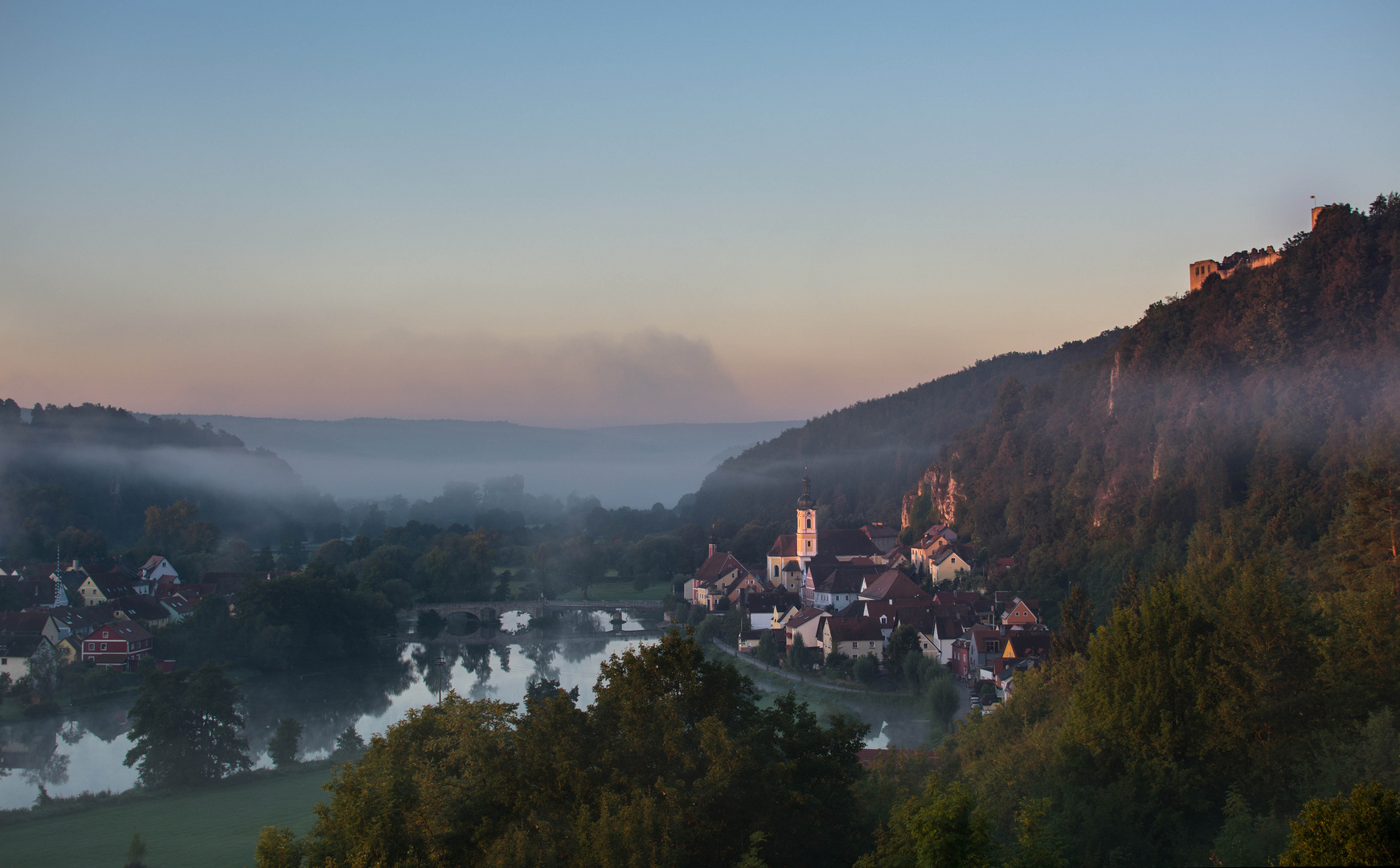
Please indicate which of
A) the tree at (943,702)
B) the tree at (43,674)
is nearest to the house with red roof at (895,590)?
the tree at (943,702)

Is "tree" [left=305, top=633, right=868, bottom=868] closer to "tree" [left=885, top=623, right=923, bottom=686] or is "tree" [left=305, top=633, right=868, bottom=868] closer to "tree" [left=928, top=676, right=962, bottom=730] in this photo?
"tree" [left=928, top=676, right=962, bottom=730]

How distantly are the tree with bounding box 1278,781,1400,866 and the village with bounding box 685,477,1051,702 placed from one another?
18.9 meters

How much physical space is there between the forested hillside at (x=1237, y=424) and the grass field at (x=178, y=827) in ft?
84.2

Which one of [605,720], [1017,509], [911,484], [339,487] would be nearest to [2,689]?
[605,720]

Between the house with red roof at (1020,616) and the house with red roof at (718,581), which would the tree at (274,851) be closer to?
the house with red roof at (1020,616)

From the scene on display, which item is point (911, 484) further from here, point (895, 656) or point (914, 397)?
point (895, 656)

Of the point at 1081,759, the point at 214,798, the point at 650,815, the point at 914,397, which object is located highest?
the point at 914,397

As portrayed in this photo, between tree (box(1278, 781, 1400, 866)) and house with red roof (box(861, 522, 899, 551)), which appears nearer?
tree (box(1278, 781, 1400, 866))

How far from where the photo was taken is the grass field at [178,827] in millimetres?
22328

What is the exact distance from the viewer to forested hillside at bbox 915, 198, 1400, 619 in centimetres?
3659

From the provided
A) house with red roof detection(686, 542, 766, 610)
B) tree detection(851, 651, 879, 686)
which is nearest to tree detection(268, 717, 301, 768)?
tree detection(851, 651, 879, 686)

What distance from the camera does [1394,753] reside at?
13.0 metres

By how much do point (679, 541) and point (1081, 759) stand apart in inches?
2561

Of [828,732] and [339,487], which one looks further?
[339,487]
